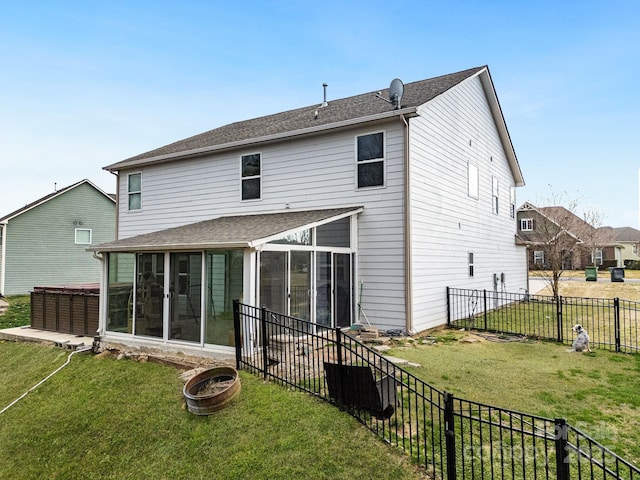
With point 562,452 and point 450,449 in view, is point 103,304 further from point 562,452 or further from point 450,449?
point 562,452

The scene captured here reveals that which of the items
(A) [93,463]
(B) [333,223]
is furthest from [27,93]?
(A) [93,463]

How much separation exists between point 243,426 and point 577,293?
19.6 m

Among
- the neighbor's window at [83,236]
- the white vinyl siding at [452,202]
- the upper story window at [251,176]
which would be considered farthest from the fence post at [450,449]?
the neighbor's window at [83,236]

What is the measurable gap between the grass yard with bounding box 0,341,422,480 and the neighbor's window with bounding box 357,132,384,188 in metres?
5.53

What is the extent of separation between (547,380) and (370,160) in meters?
5.88

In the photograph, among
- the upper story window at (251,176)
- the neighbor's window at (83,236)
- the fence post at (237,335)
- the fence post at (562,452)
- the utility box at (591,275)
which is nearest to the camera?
the fence post at (562,452)

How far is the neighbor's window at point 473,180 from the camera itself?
12.5 m

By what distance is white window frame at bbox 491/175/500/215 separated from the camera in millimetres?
14484

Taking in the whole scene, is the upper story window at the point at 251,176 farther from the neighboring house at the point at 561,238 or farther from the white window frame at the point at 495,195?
the neighboring house at the point at 561,238

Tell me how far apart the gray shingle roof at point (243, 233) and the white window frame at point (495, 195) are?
7538 millimetres

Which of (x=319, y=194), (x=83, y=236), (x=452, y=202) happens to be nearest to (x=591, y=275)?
(x=452, y=202)

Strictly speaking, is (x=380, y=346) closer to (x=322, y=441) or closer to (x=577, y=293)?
(x=322, y=441)

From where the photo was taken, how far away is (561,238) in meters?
17.3

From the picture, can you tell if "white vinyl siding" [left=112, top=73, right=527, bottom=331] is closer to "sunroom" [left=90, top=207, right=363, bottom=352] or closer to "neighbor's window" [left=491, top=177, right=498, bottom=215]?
"neighbor's window" [left=491, top=177, right=498, bottom=215]
